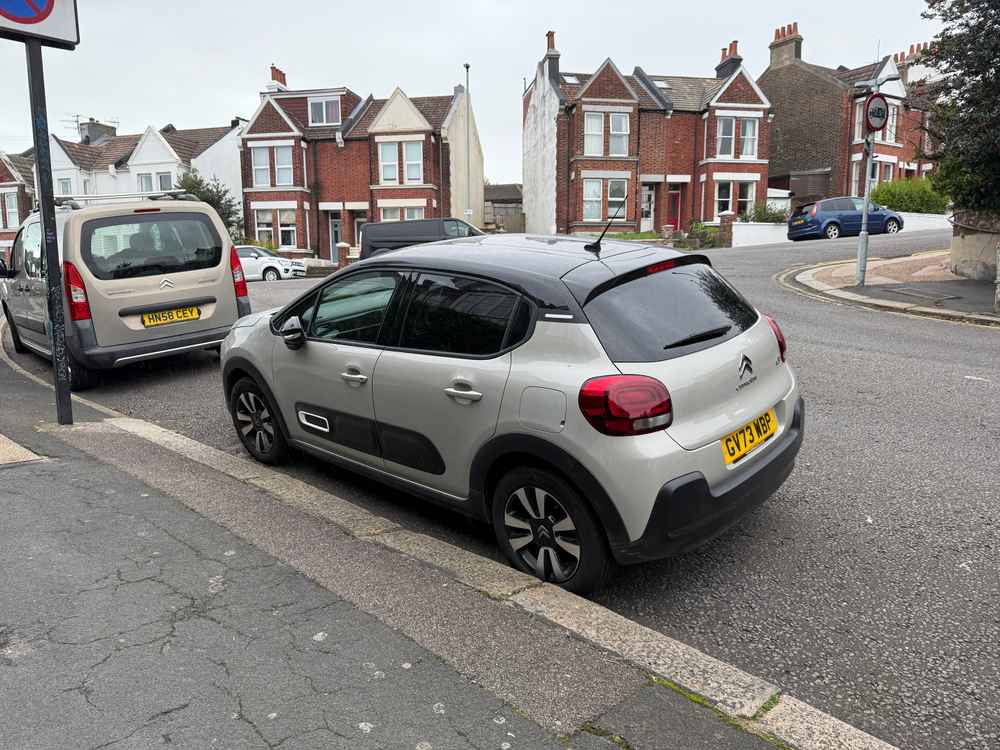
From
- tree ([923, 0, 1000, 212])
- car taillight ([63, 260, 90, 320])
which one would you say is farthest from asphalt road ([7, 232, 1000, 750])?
tree ([923, 0, 1000, 212])

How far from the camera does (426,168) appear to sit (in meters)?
41.1

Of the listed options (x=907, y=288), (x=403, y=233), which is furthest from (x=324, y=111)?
(x=907, y=288)

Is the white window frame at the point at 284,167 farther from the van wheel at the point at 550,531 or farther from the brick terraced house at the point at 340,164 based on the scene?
the van wheel at the point at 550,531

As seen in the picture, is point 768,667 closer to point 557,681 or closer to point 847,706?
point 847,706

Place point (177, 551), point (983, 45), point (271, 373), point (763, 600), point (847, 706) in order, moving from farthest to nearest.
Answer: point (983, 45), point (271, 373), point (177, 551), point (763, 600), point (847, 706)

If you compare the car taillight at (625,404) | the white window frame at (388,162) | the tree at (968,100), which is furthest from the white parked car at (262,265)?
the car taillight at (625,404)

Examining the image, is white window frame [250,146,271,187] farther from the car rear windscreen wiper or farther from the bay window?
the car rear windscreen wiper

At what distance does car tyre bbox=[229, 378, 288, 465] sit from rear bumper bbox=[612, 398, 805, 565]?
9.18 feet

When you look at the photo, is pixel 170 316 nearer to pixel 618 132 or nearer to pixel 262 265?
pixel 262 265

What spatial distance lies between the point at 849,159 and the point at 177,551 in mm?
46305

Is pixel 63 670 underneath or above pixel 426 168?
underneath

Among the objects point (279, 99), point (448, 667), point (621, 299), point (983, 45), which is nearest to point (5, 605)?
point (448, 667)

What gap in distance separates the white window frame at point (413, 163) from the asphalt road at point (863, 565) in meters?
35.6

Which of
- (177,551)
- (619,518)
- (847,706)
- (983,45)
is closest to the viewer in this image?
(847,706)
